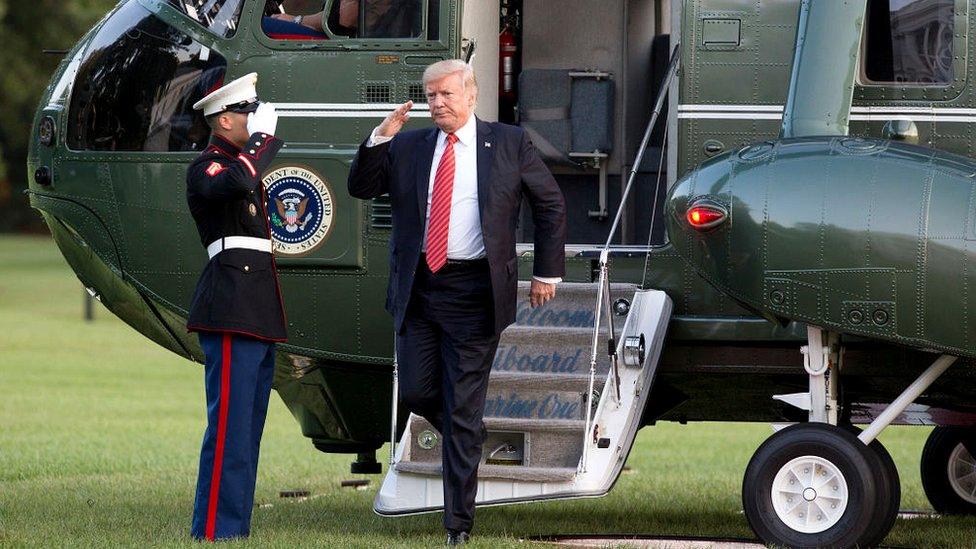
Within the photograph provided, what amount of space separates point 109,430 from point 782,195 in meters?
9.17

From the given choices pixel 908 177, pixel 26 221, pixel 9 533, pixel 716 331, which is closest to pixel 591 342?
pixel 716 331

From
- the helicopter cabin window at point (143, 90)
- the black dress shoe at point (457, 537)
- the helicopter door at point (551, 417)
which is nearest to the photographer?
the black dress shoe at point (457, 537)

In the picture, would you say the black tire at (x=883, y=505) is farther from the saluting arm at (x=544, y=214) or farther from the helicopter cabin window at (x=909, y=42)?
the helicopter cabin window at (x=909, y=42)

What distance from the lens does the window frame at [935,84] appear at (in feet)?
24.7

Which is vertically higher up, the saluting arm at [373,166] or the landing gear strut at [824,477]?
the saluting arm at [373,166]

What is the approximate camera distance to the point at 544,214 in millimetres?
6938

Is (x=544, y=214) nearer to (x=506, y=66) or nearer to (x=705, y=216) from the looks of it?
(x=705, y=216)

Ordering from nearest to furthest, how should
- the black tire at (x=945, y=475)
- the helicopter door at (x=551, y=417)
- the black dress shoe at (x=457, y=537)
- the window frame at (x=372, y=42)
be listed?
1. the black dress shoe at (x=457, y=537)
2. the helicopter door at (x=551, y=417)
3. the window frame at (x=372, y=42)
4. the black tire at (x=945, y=475)

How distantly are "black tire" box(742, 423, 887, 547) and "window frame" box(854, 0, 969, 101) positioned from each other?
1.66m

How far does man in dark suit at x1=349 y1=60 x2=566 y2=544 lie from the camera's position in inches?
270

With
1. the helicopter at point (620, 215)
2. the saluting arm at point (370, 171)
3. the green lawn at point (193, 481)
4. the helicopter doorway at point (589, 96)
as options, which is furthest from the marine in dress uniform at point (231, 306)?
the helicopter doorway at point (589, 96)

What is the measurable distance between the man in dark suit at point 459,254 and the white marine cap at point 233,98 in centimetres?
56

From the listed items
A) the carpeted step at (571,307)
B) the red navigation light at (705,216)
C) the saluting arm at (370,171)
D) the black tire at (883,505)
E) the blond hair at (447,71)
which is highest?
the blond hair at (447,71)

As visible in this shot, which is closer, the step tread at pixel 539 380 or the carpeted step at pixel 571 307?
the step tread at pixel 539 380
